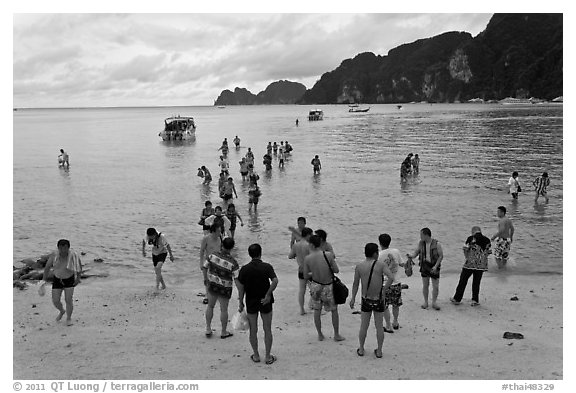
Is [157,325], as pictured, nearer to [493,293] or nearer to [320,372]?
[320,372]

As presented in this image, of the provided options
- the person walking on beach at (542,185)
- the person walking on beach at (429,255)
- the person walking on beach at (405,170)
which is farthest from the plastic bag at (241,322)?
the person walking on beach at (405,170)

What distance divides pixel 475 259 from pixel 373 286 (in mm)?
3147

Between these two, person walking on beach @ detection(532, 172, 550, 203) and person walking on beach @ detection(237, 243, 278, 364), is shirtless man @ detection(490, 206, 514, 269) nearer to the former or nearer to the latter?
person walking on beach @ detection(237, 243, 278, 364)

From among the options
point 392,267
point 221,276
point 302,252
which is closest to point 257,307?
point 221,276

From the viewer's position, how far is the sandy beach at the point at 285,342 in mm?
6844

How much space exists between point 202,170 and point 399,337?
1837 cm

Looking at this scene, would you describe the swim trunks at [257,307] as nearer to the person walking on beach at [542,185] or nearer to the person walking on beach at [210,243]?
the person walking on beach at [210,243]

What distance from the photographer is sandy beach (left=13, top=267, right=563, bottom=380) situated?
6844mm

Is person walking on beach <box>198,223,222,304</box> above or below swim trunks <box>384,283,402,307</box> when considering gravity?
above

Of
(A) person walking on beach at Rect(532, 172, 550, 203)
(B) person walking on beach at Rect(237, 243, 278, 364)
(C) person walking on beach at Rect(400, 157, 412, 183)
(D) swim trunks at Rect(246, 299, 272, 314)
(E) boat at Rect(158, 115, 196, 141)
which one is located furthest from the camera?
(E) boat at Rect(158, 115, 196, 141)

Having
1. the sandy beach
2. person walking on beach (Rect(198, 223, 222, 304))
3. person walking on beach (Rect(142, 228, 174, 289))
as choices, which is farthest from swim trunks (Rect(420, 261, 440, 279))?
person walking on beach (Rect(142, 228, 174, 289))

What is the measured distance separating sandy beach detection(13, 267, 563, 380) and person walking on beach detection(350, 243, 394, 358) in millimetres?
389

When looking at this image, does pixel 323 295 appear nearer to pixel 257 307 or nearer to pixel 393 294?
pixel 257 307

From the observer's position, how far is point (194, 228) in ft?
54.5
